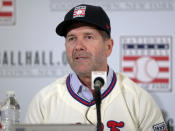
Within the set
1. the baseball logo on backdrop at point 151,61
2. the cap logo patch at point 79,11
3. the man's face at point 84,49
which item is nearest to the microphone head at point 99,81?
the man's face at point 84,49

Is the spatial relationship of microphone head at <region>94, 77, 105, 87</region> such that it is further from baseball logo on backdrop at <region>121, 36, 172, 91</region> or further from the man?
baseball logo on backdrop at <region>121, 36, 172, 91</region>

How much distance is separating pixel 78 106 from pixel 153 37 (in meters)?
0.98

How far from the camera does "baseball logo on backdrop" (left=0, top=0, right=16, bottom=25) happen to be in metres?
2.28

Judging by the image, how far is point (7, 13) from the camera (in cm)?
229

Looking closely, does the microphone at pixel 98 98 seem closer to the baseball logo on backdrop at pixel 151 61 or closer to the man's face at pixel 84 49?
the man's face at pixel 84 49

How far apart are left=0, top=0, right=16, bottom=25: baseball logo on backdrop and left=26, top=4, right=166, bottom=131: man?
0.89 m

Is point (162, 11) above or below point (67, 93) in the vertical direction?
above

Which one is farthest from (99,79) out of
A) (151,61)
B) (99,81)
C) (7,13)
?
(7,13)

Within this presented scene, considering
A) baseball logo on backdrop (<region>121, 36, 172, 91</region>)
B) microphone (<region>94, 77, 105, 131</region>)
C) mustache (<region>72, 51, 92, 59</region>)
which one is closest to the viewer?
microphone (<region>94, 77, 105, 131</region>)

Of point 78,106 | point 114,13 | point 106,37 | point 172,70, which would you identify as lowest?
point 78,106

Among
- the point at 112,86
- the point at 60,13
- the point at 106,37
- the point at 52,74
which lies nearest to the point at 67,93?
the point at 112,86

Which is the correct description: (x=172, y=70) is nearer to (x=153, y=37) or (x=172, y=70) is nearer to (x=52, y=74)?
(x=153, y=37)

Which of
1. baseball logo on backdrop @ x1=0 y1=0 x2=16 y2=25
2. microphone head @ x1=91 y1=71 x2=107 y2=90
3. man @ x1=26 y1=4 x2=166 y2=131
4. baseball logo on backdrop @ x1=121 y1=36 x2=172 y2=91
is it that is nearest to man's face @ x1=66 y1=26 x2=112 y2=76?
man @ x1=26 y1=4 x2=166 y2=131

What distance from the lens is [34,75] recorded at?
2.26 metres
